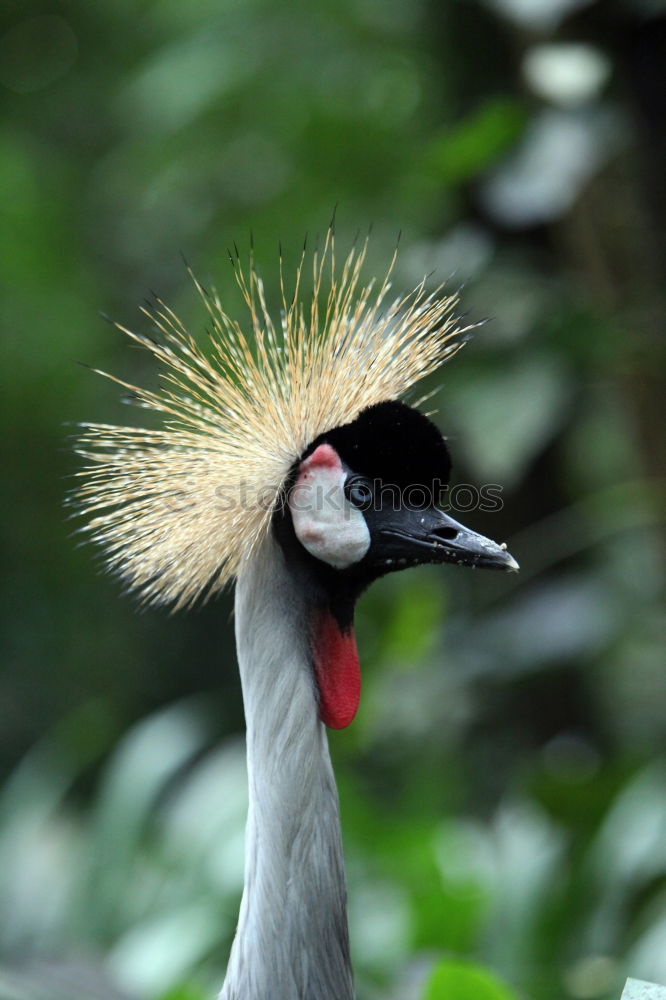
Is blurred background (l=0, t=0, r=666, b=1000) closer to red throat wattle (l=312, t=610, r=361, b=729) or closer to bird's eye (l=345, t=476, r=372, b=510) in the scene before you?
red throat wattle (l=312, t=610, r=361, b=729)

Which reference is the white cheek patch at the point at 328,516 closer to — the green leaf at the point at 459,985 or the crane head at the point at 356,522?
the crane head at the point at 356,522

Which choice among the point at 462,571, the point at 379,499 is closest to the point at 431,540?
the point at 379,499

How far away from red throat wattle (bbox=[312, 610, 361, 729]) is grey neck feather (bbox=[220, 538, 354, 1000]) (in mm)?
19

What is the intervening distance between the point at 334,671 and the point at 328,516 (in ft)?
0.57

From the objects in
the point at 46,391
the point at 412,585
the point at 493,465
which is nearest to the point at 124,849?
the point at 412,585

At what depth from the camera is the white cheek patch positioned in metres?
1.19

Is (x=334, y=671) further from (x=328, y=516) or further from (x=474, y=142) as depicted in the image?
(x=474, y=142)

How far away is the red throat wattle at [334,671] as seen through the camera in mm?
1202

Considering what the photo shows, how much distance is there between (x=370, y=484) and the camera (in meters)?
1.21

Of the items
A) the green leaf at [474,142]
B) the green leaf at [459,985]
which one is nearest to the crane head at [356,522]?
the green leaf at [459,985]

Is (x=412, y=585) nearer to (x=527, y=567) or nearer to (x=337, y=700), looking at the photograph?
(x=527, y=567)

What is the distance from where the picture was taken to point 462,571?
298 centimetres

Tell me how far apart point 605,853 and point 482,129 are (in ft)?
4.30

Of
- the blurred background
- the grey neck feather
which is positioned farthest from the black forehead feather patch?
the blurred background
